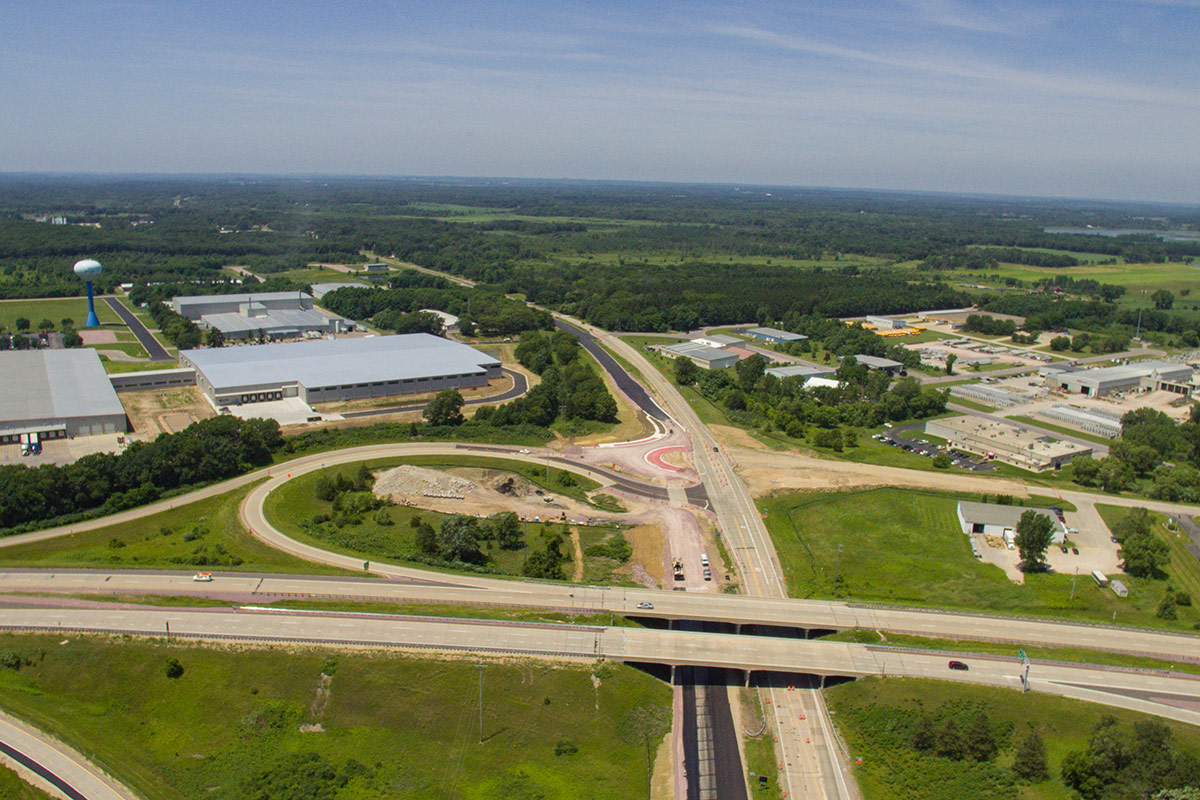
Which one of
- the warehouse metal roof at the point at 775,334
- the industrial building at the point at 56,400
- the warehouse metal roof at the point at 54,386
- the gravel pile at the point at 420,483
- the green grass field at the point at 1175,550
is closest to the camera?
the green grass field at the point at 1175,550

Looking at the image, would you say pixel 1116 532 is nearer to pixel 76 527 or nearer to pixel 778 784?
pixel 778 784

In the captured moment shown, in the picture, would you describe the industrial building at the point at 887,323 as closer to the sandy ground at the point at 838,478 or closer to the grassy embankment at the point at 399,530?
the sandy ground at the point at 838,478

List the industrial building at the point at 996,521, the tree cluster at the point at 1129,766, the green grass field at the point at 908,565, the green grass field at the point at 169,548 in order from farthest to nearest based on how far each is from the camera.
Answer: the industrial building at the point at 996,521 < the green grass field at the point at 169,548 < the green grass field at the point at 908,565 < the tree cluster at the point at 1129,766

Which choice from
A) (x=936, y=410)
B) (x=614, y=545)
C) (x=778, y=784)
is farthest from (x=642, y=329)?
(x=778, y=784)

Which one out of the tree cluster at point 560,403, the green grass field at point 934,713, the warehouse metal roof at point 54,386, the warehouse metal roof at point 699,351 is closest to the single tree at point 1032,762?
the green grass field at point 934,713

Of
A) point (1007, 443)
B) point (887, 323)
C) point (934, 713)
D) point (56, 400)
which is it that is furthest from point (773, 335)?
point (934, 713)

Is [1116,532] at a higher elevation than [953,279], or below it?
below
